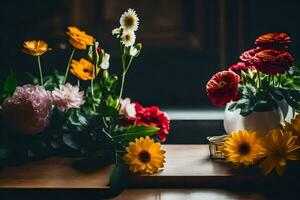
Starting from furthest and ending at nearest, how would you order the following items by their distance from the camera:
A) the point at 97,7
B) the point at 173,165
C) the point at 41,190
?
the point at 97,7 → the point at 173,165 → the point at 41,190

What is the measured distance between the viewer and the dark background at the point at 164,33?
1.37 metres

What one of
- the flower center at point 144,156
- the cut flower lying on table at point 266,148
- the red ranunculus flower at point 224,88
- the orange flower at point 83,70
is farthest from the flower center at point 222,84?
the orange flower at point 83,70

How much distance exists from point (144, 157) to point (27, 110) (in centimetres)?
29

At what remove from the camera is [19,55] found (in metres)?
1.42

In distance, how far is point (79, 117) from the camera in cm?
122

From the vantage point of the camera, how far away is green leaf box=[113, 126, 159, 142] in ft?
3.80

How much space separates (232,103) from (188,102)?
0.92ft

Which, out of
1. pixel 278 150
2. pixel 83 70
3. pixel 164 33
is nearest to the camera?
pixel 278 150

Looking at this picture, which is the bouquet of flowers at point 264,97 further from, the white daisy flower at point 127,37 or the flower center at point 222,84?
the white daisy flower at point 127,37

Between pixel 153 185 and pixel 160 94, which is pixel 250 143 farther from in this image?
pixel 160 94

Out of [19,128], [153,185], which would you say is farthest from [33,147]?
[153,185]

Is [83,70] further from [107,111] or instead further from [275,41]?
[275,41]

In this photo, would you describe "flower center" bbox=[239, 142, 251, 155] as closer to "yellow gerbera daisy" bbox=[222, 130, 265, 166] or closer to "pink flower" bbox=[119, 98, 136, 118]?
"yellow gerbera daisy" bbox=[222, 130, 265, 166]

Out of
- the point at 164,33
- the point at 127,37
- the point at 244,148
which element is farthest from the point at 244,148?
the point at 164,33
